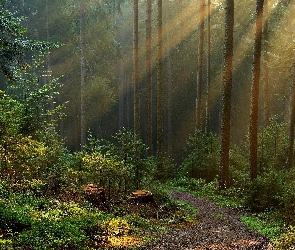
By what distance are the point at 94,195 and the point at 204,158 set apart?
444 inches

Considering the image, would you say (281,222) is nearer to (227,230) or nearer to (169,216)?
(227,230)

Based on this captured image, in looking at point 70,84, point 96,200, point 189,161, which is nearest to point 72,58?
point 70,84

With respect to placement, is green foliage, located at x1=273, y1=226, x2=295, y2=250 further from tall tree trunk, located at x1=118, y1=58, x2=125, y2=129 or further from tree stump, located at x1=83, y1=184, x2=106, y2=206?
tall tree trunk, located at x1=118, y1=58, x2=125, y2=129

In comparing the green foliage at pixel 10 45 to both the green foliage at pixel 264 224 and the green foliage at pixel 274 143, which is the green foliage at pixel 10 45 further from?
the green foliage at pixel 274 143

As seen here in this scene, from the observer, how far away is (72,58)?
37562 mm

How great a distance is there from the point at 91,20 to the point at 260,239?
1251 inches

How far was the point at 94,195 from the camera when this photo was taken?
11.2m

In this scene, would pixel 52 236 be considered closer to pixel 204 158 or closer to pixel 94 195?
pixel 94 195

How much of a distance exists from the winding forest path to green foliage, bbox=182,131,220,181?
833 centimetres

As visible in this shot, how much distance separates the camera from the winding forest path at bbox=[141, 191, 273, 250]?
793 cm

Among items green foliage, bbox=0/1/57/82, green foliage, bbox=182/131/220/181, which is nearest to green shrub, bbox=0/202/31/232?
green foliage, bbox=0/1/57/82

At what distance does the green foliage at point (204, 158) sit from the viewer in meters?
21.0

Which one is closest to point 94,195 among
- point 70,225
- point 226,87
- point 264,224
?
point 70,225

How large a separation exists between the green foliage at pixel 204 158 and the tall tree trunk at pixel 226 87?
4.21m
